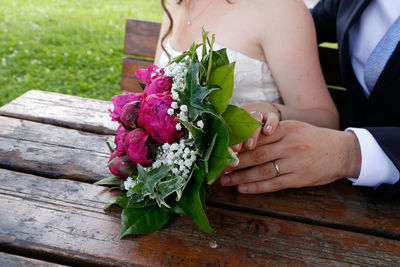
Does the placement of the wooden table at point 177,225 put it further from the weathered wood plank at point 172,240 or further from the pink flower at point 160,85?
the pink flower at point 160,85

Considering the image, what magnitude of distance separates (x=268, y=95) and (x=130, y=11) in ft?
23.6

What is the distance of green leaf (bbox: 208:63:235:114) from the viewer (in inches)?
38.3

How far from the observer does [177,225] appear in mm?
1060

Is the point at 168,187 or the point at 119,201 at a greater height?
the point at 168,187

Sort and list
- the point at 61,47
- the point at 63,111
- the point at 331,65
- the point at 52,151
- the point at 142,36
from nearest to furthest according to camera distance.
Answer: the point at 52,151
the point at 63,111
the point at 331,65
the point at 142,36
the point at 61,47

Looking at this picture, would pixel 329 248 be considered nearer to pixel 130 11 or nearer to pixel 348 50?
pixel 348 50

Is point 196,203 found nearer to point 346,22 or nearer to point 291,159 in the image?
point 291,159

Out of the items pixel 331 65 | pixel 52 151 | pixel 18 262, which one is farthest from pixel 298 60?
pixel 18 262

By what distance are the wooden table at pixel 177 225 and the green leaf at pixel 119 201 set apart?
0.09 ft

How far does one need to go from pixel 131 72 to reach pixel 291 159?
173 centimetres

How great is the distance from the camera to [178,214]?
110 centimetres

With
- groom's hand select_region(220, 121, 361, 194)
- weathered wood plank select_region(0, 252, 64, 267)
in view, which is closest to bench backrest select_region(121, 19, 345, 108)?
groom's hand select_region(220, 121, 361, 194)

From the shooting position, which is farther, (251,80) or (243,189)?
(251,80)

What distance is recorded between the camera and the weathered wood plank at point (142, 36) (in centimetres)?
256
